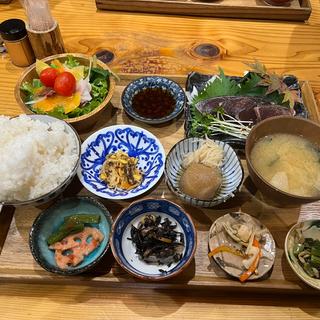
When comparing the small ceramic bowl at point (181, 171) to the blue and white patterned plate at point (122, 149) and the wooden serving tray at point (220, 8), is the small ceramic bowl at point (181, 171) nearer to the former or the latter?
the blue and white patterned plate at point (122, 149)

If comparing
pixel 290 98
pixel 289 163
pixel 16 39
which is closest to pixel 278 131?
pixel 289 163

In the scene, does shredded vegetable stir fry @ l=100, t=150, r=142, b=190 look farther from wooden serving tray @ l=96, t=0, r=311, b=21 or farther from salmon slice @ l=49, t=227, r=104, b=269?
wooden serving tray @ l=96, t=0, r=311, b=21

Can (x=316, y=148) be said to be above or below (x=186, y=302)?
above

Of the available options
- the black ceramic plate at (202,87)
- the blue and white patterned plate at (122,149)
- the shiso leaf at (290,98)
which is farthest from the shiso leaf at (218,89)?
the blue and white patterned plate at (122,149)

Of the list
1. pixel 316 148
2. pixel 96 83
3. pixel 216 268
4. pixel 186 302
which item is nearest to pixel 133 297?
pixel 186 302

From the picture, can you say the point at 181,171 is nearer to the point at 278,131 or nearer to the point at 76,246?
the point at 278,131

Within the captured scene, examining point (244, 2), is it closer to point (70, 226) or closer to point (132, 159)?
point (132, 159)

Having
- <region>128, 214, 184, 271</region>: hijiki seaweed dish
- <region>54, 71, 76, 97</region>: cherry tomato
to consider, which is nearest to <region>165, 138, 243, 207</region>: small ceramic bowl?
<region>128, 214, 184, 271</region>: hijiki seaweed dish
